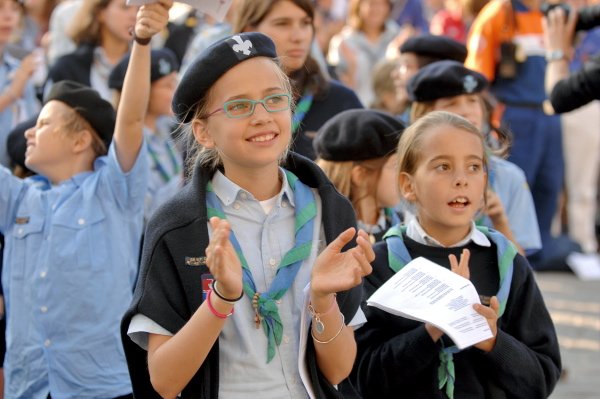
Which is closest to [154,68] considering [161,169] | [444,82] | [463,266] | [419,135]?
[161,169]

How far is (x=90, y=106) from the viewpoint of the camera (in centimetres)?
485

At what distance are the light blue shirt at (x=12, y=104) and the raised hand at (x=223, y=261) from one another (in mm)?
4330

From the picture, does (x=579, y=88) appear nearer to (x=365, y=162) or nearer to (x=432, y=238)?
(x=365, y=162)

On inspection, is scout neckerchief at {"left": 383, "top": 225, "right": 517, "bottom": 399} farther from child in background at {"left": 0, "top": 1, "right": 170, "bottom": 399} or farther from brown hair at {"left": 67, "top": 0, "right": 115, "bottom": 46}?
brown hair at {"left": 67, "top": 0, "right": 115, "bottom": 46}

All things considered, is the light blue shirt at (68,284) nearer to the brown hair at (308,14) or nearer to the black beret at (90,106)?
the black beret at (90,106)

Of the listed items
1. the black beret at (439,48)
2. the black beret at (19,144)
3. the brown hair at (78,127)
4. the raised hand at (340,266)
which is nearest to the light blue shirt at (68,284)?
the brown hair at (78,127)

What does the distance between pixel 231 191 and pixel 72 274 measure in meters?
1.38

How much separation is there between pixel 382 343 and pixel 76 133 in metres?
1.75

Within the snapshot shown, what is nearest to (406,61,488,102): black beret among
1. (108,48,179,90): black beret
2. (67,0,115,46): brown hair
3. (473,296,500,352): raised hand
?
(108,48,179,90): black beret

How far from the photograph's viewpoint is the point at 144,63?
411 cm

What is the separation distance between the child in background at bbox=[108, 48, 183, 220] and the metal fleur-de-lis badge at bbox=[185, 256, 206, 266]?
3.13 metres

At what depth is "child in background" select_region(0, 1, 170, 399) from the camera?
14.6 feet

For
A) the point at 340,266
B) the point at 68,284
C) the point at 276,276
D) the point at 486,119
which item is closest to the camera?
the point at 340,266

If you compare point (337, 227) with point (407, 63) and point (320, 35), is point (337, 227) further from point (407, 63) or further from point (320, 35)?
point (320, 35)
